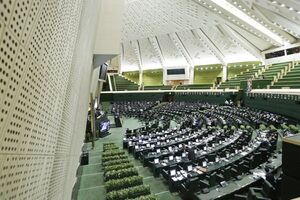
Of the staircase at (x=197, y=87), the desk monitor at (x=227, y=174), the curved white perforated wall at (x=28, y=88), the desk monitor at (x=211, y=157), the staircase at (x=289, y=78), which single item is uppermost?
the staircase at (x=197, y=87)

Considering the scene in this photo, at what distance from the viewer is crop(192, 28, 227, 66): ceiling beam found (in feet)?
124

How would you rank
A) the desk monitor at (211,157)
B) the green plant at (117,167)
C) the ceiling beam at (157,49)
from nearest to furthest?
the desk monitor at (211,157) → the green plant at (117,167) → the ceiling beam at (157,49)

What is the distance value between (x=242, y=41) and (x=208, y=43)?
5313 millimetres

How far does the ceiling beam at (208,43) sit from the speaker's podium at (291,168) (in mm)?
35370

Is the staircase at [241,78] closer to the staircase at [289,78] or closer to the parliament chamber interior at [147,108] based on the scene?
the parliament chamber interior at [147,108]

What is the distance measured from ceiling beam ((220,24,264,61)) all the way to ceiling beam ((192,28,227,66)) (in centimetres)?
345

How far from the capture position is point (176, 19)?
110 ft

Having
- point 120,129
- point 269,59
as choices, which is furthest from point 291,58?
point 120,129

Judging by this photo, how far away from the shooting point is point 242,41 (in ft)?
114

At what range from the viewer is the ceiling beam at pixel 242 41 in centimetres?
3444

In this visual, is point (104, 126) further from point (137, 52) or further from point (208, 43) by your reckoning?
point (137, 52)

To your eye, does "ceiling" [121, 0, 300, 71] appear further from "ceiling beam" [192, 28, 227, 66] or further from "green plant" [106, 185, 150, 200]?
"green plant" [106, 185, 150, 200]

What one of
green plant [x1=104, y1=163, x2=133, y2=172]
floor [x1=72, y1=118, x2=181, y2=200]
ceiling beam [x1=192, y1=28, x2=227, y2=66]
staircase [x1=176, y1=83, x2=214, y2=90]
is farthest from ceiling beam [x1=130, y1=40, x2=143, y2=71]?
green plant [x1=104, y1=163, x2=133, y2=172]

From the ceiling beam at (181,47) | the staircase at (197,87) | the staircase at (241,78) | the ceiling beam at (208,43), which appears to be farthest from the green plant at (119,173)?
the ceiling beam at (181,47)
